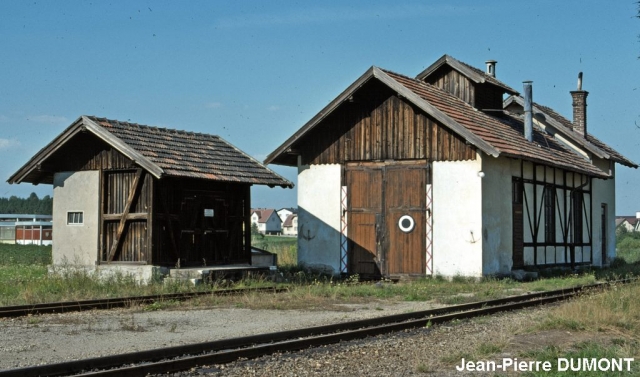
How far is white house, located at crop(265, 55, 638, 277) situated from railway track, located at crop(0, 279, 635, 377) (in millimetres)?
8648

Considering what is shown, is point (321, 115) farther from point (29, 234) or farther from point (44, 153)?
point (29, 234)

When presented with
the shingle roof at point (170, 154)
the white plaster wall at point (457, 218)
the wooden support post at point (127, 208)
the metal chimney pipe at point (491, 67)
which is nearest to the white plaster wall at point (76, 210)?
the wooden support post at point (127, 208)

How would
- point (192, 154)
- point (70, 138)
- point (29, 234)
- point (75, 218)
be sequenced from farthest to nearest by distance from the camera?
point (29, 234)
point (192, 154)
point (75, 218)
point (70, 138)

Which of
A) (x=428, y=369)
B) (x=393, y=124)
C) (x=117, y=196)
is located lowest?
(x=428, y=369)

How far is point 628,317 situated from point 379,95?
44.3 ft

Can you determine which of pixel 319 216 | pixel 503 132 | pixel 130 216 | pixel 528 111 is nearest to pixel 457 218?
pixel 503 132

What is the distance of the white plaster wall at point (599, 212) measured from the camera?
33562 mm

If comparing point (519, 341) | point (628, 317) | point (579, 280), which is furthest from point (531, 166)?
point (519, 341)

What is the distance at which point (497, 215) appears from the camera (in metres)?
24.8

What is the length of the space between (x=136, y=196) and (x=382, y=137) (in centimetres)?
767

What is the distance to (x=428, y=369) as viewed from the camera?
9.52 meters

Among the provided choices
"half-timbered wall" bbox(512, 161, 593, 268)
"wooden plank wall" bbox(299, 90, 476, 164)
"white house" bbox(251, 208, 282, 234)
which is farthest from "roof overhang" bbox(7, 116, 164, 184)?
"white house" bbox(251, 208, 282, 234)

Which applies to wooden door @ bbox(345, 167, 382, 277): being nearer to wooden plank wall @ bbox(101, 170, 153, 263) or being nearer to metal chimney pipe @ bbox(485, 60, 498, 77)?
wooden plank wall @ bbox(101, 170, 153, 263)

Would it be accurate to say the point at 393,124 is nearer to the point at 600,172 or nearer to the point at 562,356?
the point at 600,172
